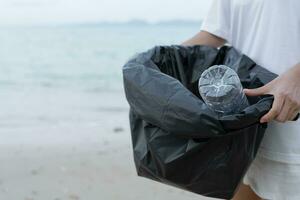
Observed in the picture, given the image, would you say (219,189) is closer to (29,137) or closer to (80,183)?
(80,183)

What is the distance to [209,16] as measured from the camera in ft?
6.92

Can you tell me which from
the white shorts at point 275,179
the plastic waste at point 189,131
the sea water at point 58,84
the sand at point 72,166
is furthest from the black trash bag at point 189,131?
the sand at point 72,166

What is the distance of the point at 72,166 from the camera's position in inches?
212

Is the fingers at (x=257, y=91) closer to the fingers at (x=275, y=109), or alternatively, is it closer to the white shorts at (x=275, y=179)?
the fingers at (x=275, y=109)

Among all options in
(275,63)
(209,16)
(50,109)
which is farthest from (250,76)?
(50,109)

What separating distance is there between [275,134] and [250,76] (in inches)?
8.3

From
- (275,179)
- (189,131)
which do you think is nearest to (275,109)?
(189,131)

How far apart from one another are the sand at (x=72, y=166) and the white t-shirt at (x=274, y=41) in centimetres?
245

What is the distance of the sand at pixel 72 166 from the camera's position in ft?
14.6

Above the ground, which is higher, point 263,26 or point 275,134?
point 263,26

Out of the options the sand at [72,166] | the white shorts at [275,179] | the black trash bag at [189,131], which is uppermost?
the black trash bag at [189,131]

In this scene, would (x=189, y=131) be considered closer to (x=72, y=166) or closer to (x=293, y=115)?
(x=293, y=115)

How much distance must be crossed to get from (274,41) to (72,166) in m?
3.82

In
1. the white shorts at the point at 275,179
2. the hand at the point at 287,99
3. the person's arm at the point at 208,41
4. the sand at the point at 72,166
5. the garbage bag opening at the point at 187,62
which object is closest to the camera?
the hand at the point at 287,99
